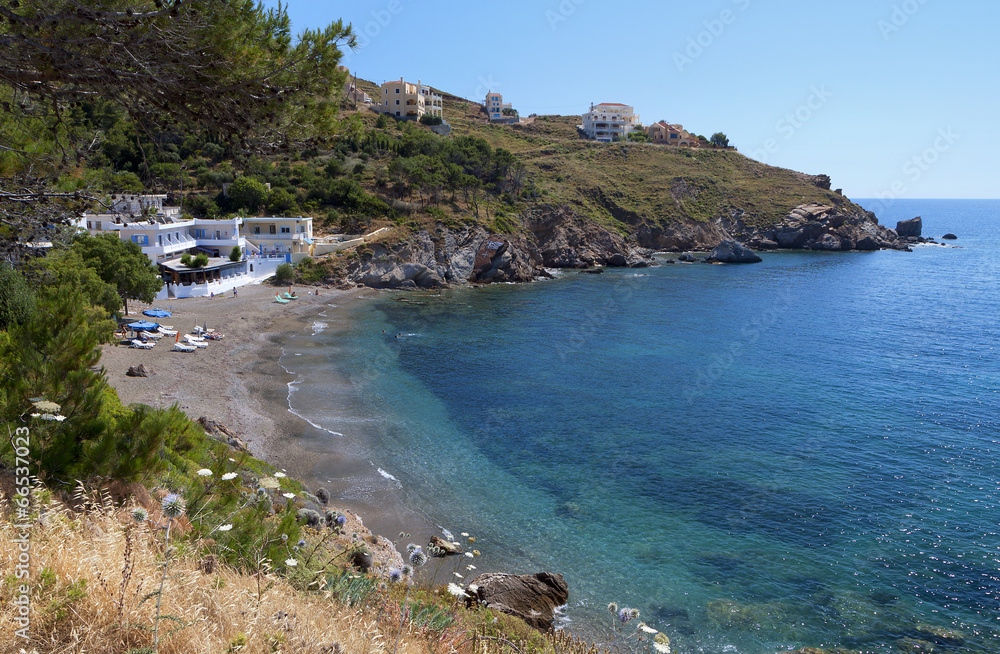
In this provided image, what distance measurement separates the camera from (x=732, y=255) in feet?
282

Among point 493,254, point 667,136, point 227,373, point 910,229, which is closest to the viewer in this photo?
point 227,373

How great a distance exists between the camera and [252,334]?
128 ft

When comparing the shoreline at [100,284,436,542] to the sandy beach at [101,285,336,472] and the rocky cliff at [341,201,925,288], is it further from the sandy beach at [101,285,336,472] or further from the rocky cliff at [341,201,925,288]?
the rocky cliff at [341,201,925,288]

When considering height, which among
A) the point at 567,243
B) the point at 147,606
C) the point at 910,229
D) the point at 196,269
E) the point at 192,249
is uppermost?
the point at 910,229

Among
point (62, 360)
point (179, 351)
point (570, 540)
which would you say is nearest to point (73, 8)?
point (62, 360)

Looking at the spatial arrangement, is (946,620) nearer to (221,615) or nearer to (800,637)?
(800,637)

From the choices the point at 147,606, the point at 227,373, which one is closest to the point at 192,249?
the point at 227,373

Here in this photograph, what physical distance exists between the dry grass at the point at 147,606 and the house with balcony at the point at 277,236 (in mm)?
56305

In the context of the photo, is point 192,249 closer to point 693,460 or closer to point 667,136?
A: point 693,460

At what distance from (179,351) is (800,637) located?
31865 mm

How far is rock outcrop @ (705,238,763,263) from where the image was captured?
281 ft

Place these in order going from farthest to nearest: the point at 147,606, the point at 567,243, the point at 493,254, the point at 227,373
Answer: the point at 567,243
the point at 493,254
the point at 227,373
the point at 147,606

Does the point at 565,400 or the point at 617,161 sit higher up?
the point at 617,161

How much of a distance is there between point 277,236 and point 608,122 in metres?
94.2
